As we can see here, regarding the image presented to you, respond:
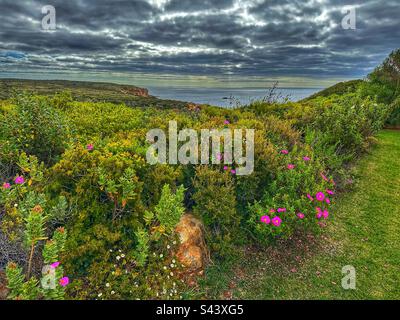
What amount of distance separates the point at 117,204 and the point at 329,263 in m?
3.21

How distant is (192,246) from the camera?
155 inches

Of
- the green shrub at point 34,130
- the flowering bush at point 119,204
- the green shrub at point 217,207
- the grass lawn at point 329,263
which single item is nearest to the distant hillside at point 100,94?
the green shrub at point 34,130

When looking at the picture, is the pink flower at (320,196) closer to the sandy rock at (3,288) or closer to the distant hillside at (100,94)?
the sandy rock at (3,288)

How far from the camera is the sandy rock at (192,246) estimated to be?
385 centimetres

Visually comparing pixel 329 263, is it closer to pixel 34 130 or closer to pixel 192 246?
pixel 192 246

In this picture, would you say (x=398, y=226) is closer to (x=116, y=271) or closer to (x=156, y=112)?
(x=116, y=271)

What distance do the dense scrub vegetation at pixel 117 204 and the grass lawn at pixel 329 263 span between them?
0.30 metres

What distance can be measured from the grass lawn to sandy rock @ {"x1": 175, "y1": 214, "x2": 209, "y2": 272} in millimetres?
208

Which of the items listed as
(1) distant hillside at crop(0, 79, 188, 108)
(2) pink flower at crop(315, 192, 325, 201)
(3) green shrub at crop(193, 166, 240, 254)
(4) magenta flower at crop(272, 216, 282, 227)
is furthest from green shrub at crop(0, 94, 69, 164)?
(2) pink flower at crop(315, 192, 325, 201)

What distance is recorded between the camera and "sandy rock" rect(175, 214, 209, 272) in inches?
152

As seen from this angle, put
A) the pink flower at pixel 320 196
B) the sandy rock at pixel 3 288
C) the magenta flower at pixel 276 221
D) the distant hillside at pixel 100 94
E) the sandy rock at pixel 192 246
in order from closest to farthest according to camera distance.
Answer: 1. the sandy rock at pixel 3 288
2. the sandy rock at pixel 192 246
3. the magenta flower at pixel 276 221
4. the pink flower at pixel 320 196
5. the distant hillside at pixel 100 94

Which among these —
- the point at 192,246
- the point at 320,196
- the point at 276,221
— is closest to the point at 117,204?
the point at 192,246

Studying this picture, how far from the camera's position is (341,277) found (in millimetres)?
4184

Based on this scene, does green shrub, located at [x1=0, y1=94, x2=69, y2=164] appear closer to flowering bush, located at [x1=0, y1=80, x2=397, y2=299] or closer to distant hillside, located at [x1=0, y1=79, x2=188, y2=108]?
flowering bush, located at [x1=0, y1=80, x2=397, y2=299]
